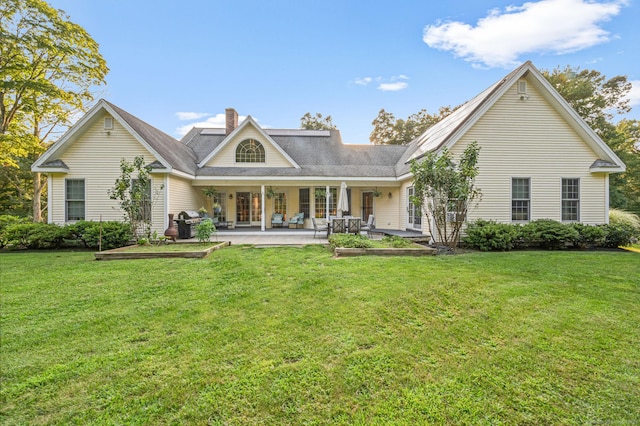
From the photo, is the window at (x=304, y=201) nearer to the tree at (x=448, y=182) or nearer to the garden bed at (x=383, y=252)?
the tree at (x=448, y=182)

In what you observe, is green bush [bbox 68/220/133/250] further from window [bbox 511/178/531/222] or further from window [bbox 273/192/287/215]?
window [bbox 511/178/531/222]

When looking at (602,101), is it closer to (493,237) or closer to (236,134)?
(493,237)

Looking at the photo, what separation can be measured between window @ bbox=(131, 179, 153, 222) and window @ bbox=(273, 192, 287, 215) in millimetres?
6490

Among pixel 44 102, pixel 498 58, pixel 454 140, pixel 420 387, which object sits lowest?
pixel 420 387

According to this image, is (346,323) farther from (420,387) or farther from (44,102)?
(44,102)

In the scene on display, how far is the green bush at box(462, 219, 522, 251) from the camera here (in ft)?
28.6

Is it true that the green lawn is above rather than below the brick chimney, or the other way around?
below

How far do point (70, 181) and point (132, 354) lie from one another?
11.9 m

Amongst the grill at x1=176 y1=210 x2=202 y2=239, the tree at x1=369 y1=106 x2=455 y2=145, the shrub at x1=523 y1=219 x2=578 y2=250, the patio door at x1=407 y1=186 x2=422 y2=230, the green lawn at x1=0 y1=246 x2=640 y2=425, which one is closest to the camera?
the green lawn at x1=0 y1=246 x2=640 y2=425

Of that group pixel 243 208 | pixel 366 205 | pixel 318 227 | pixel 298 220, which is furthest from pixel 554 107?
pixel 243 208

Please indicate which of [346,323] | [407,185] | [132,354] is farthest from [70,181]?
[407,185]

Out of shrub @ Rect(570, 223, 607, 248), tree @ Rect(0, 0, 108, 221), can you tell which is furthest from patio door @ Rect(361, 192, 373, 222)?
tree @ Rect(0, 0, 108, 221)

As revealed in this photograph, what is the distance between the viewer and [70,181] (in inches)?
454

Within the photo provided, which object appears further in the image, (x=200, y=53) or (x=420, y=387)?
(x=200, y=53)
